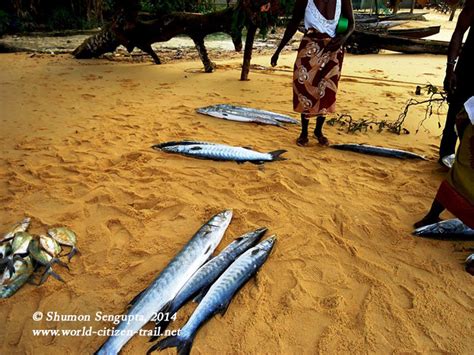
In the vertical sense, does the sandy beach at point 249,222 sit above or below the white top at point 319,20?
below

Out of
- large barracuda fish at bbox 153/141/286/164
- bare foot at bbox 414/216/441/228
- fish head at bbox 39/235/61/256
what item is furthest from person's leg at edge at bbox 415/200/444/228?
fish head at bbox 39/235/61/256

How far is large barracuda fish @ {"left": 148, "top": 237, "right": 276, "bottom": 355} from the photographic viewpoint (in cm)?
208

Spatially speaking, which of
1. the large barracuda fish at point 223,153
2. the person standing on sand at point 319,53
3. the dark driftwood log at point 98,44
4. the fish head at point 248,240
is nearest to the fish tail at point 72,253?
the fish head at point 248,240

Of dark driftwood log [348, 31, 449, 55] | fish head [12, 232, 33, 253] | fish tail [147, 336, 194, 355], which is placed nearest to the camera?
fish tail [147, 336, 194, 355]

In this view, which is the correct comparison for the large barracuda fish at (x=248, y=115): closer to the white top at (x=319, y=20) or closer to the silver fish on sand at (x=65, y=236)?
the white top at (x=319, y=20)

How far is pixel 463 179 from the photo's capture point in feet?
8.66

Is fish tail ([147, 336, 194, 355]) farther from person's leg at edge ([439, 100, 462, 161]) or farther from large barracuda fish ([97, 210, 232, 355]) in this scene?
person's leg at edge ([439, 100, 462, 161])

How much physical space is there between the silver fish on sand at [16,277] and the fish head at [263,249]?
158cm

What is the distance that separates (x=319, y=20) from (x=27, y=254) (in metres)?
3.62

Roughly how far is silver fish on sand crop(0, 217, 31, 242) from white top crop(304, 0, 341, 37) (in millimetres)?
3464

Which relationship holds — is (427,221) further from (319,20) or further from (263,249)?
(319,20)

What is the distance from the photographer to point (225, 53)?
524 inches

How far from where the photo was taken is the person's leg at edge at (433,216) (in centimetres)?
296

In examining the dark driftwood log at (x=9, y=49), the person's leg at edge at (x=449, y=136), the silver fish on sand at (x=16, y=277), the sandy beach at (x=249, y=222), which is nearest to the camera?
the sandy beach at (x=249, y=222)
